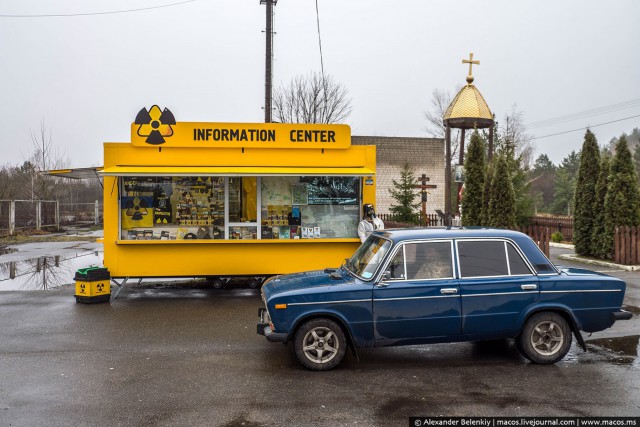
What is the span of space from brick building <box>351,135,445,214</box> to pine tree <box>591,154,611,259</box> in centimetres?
1948

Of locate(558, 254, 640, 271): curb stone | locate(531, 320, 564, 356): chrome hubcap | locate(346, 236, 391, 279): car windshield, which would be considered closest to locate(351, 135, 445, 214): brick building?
locate(558, 254, 640, 271): curb stone

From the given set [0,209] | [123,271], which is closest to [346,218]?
[123,271]

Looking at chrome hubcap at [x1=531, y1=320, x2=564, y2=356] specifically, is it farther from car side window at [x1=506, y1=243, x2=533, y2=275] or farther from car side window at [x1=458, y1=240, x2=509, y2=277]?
car side window at [x1=458, y1=240, x2=509, y2=277]

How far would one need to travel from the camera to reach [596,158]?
55.5 feet

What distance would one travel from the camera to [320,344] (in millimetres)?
6277

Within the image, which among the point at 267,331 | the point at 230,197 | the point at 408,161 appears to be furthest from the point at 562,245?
the point at 267,331

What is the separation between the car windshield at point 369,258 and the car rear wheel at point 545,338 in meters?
1.92

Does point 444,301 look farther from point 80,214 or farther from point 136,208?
point 80,214

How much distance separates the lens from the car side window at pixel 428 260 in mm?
6391

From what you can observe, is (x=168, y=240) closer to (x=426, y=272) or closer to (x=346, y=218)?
(x=346, y=218)

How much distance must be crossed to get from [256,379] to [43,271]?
1135cm

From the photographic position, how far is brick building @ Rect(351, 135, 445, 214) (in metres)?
36.1

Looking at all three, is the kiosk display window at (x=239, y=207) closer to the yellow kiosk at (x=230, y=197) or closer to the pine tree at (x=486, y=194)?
the yellow kiosk at (x=230, y=197)

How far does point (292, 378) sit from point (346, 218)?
21.0ft
